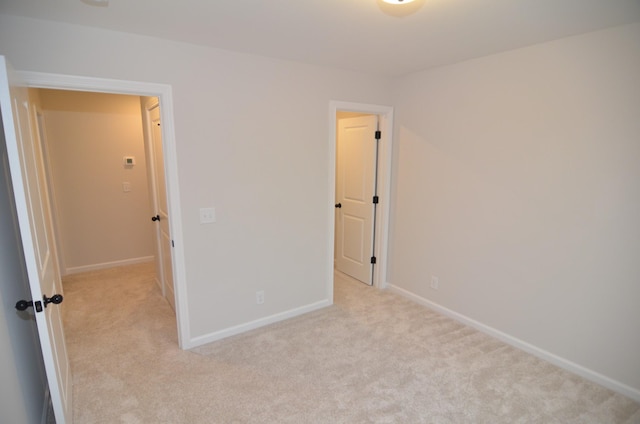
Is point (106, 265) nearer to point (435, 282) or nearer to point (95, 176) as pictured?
point (95, 176)

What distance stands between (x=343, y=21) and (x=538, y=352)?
9.58ft

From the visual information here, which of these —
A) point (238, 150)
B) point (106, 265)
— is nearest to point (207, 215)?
point (238, 150)

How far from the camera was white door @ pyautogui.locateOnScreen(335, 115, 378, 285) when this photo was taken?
3883 millimetres

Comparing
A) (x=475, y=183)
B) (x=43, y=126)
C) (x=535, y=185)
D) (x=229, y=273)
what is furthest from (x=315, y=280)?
(x=43, y=126)

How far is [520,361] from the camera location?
260cm

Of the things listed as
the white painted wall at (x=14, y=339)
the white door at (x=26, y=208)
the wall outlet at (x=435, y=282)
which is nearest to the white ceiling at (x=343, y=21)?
the white door at (x=26, y=208)

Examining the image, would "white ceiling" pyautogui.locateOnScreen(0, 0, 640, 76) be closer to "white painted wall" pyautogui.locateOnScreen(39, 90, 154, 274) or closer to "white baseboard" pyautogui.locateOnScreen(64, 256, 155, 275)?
"white painted wall" pyautogui.locateOnScreen(39, 90, 154, 274)

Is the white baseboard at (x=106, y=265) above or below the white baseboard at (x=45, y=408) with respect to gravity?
above

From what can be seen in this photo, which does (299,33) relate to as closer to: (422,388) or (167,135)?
(167,135)

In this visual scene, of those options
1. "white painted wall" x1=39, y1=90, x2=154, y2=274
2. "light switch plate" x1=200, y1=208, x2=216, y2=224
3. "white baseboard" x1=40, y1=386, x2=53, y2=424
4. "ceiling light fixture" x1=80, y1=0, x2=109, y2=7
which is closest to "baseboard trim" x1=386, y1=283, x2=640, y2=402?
"light switch plate" x1=200, y1=208, x2=216, y2=224

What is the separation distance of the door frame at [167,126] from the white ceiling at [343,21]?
34 centimetres

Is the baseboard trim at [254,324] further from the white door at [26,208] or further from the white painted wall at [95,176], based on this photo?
the white painted wall at [95,176]

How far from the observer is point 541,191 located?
253 centimetres

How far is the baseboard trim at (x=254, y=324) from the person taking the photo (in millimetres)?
2807
